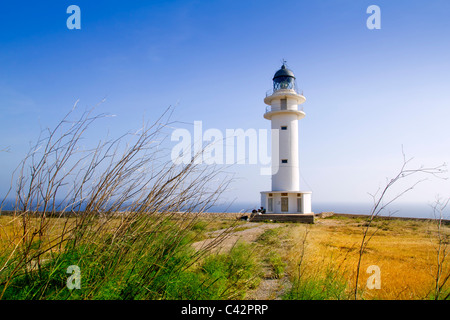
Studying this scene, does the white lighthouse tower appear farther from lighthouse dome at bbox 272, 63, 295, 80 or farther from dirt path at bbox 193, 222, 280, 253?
dirt path at bbox 193, 222, 280, 253

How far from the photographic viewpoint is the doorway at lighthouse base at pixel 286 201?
1914 centimetres

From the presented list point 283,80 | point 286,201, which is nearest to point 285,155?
point 286,201

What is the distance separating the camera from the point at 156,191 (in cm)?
224

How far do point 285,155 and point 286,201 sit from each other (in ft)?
10.5

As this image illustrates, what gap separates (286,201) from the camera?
19344 millimetres

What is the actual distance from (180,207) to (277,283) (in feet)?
6.72

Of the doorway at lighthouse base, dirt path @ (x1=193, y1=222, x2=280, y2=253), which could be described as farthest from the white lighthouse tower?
Result: dirt path @ (x1=193, y1=222, x2=280, y2=253)

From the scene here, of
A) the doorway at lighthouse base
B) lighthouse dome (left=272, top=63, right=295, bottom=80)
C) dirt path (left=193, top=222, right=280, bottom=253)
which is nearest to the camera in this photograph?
dirt path (left=193, top=222, right=280, bottom=253)

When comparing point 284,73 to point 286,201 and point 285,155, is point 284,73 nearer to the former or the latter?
point 285,155

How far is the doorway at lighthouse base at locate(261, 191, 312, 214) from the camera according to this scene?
19.1 m

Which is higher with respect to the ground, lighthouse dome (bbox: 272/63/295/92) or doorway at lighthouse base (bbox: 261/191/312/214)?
lighthouse dome (bbox: 272/63/295/92)

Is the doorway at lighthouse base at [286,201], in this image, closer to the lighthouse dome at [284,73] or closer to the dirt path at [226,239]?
the lighthouse dome at [284,73]

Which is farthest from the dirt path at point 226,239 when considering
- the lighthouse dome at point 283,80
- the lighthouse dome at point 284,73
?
the lighthouse dome at point 284,73
